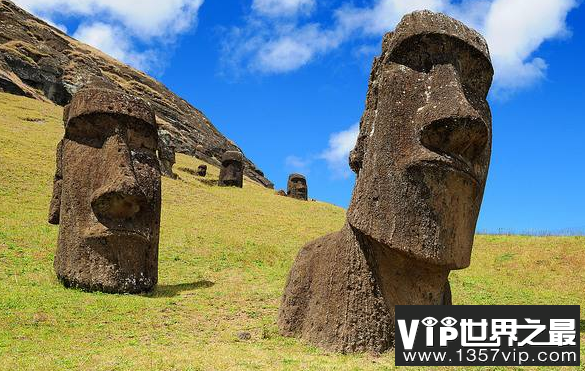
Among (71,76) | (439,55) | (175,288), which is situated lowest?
(175,288)

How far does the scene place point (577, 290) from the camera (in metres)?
15.3

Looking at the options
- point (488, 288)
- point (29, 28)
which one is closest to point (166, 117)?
point (29, 28)

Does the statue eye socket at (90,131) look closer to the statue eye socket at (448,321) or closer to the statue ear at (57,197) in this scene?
the statue ear at (57,197)

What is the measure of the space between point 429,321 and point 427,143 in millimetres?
1928

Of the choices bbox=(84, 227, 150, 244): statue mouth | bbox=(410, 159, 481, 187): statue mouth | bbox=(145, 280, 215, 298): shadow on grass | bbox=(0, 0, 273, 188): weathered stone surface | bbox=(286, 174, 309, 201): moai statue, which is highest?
bbox=(0, 0, 273, 188): weathered stone surface

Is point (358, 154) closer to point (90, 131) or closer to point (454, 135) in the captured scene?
point (454, 135)

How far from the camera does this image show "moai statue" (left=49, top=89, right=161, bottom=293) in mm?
11211

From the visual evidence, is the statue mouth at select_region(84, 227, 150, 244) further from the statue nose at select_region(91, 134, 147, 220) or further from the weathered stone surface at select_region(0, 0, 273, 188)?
the weathered stone surface at select_region(0, 0, 273, 188)

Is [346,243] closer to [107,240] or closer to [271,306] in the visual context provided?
[271,306]

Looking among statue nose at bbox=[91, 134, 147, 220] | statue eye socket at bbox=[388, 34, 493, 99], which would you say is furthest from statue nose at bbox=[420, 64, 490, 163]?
statue nose at bbox=[91, 134, 147, 220]

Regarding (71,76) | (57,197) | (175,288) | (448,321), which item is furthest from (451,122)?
(71,76)

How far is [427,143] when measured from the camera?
6824 mm

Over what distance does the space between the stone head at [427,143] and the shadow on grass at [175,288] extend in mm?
5630

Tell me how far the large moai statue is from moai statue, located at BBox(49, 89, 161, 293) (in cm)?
499
